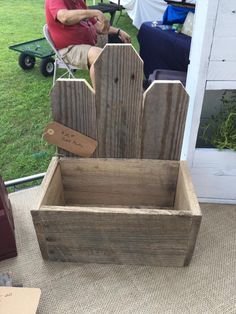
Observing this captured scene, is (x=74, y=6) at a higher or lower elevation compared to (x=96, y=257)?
higher

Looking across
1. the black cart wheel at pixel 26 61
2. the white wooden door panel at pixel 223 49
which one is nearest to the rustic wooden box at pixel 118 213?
the white wooden door panel at pixel 223 49

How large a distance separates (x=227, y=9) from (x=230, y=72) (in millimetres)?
149

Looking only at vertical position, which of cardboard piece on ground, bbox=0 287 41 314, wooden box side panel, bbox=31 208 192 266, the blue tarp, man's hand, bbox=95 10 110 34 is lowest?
cardboard piece on ground, bbox=0 287 41 314

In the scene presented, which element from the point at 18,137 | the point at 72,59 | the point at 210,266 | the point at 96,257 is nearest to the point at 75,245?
the point at 96,257

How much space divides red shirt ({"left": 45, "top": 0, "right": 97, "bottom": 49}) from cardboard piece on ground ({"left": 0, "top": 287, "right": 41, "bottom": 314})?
A: 1505 millimetres

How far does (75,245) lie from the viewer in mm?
776

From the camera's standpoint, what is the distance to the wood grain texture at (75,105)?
77cm

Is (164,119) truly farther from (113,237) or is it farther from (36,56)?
(36,56)

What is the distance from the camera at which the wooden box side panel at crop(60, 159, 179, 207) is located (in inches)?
33.8

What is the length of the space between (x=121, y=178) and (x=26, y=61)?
2319 mm

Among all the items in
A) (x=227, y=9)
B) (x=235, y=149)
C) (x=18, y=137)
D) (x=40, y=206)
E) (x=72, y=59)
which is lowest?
(x=18, y=137)

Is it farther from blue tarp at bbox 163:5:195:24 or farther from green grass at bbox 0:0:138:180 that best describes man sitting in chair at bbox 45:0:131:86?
blue tarp at bbox 163:5:195:24

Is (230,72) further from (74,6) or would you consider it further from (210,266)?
(74,6)

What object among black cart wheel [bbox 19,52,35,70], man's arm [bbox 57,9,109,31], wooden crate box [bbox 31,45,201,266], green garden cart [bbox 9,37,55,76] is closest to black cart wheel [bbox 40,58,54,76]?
green garden cart [bbox 9,37,55,76]
